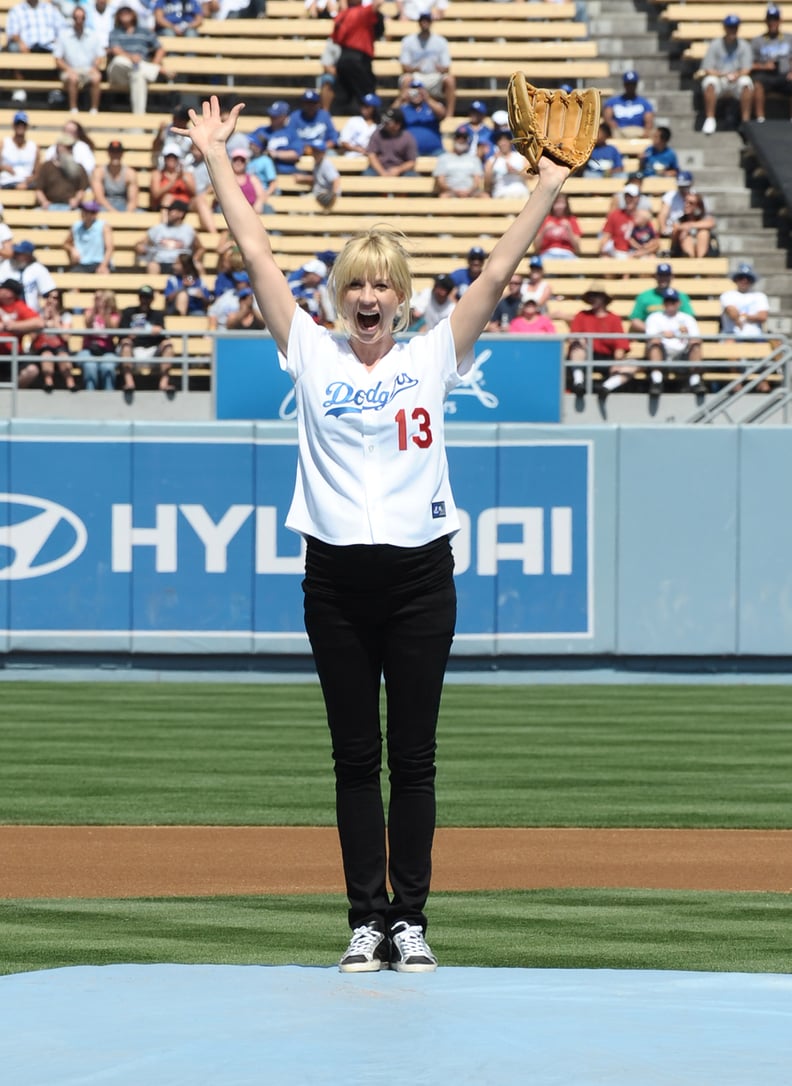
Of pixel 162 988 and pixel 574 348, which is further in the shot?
pixel 574 348

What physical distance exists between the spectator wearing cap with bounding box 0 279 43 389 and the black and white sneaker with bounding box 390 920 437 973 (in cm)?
1390

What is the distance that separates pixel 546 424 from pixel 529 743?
5.10 m

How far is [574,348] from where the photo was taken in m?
19.3

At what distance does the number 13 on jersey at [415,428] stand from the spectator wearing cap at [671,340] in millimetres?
13599

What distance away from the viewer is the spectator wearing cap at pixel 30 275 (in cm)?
1984

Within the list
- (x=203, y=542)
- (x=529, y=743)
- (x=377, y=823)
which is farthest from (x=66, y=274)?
(x=377, y=823)

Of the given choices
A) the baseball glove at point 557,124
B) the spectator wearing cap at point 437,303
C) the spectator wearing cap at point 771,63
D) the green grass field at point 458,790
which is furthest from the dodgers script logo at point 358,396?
the spectator wearing cap at point 771,63

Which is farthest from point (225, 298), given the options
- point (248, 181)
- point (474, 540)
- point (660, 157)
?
point (660, 157)

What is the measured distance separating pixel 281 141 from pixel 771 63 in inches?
243

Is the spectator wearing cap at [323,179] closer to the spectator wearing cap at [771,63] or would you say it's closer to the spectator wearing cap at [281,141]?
the spectator wearing cap at [281,141]

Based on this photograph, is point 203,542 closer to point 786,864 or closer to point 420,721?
point 786,864

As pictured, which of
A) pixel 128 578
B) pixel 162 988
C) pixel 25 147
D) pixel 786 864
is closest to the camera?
pixel 162 988

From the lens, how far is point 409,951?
5094 millimetres

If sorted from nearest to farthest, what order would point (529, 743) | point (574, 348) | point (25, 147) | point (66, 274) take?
1. point (529, 743)
2. point (574, 348)
3. point (66, 274)
4. point (25, 147)
